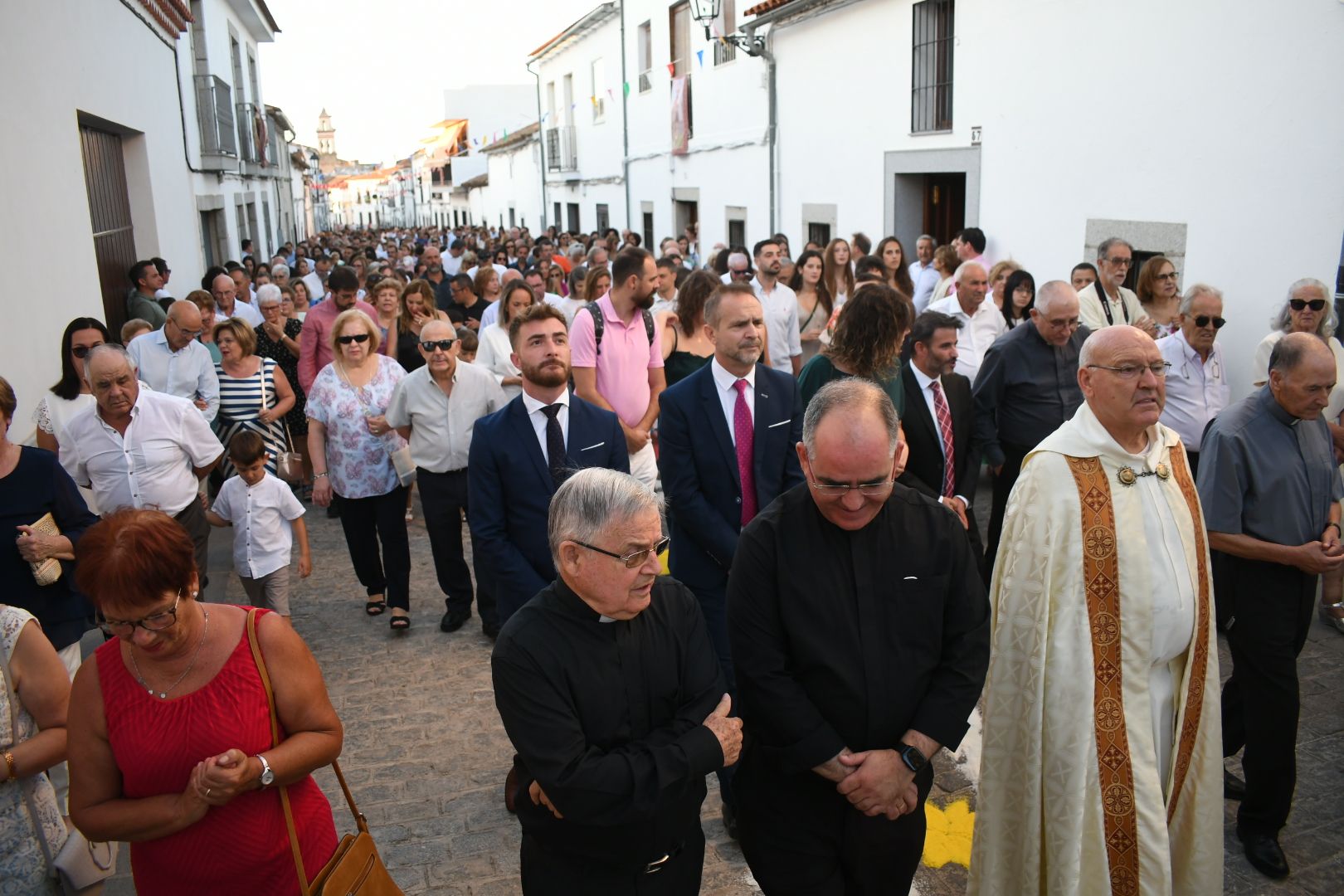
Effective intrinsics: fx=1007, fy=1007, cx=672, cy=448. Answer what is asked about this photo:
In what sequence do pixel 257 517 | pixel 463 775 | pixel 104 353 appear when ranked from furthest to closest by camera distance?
pixel 257 517
pixel 104 353
pixel 463 775

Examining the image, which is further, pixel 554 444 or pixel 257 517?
pixel 257 517

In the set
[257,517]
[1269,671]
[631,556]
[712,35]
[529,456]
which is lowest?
[1269,671]

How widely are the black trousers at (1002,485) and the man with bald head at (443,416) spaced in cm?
298

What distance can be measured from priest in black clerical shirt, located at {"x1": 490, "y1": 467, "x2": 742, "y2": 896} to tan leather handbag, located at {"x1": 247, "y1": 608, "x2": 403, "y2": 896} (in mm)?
452

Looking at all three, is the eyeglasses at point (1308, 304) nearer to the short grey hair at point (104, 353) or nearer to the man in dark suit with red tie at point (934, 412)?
the man in dark suit with red tie at point (934, 412)

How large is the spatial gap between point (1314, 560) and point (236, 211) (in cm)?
2023

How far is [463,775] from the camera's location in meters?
4.55

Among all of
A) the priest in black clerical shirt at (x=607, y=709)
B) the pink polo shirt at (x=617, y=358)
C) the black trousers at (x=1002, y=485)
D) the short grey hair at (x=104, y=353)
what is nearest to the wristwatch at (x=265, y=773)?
the priest in black clerical shirt at (x=607, y=709)

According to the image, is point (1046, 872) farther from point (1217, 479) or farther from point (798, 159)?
point (798, 159)

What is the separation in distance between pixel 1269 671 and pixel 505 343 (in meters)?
4.91

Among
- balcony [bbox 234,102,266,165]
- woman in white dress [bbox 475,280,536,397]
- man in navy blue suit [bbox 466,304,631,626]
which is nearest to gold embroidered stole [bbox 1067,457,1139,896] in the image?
man in navy blue suit [bbox 466,304,631,626]

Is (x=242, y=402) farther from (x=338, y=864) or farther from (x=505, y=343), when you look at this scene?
(x=338, y=864)

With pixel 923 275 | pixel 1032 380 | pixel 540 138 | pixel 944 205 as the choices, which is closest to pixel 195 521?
pixel 1032 380

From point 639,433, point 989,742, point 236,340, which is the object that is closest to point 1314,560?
point 989,742
